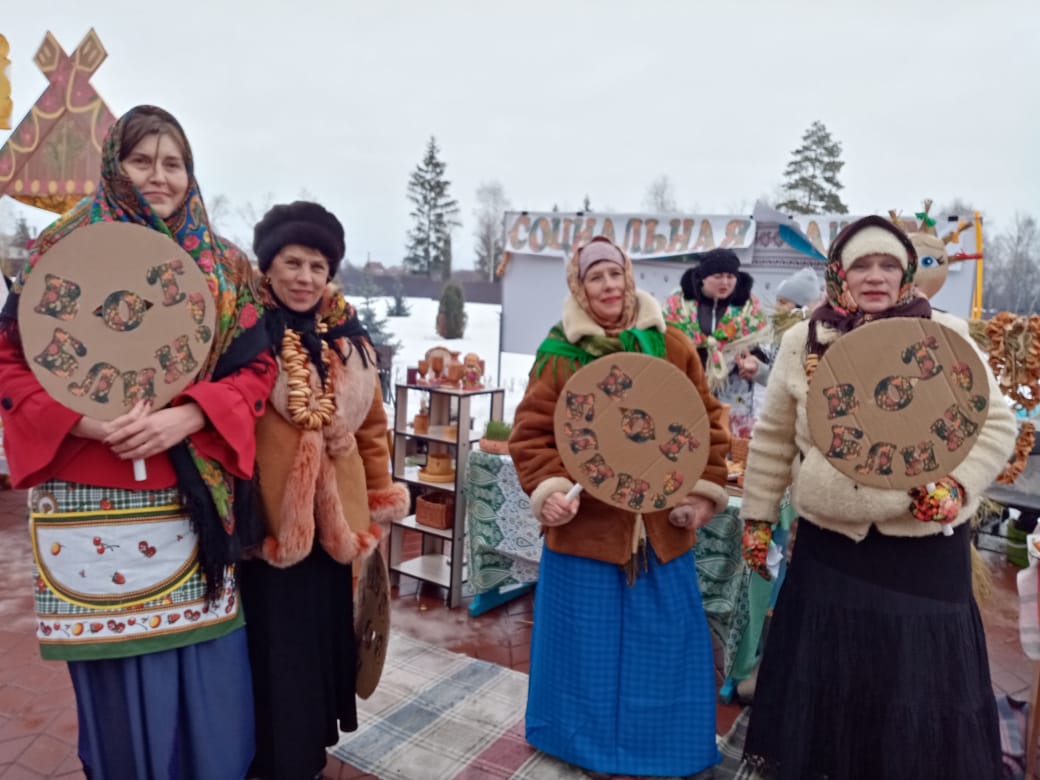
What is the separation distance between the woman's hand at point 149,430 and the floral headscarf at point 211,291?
0.28 feet

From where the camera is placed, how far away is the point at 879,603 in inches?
72.9

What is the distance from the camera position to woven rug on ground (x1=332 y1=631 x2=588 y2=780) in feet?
8.26

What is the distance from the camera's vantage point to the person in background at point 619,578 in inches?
89.6

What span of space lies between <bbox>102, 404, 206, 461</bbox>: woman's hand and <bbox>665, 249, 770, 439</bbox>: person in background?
2681 mm

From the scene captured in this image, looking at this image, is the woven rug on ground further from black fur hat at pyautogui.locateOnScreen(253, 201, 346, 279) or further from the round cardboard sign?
black fur hat at pyautogui.locateOnScreen(253, 201, 346, 279)

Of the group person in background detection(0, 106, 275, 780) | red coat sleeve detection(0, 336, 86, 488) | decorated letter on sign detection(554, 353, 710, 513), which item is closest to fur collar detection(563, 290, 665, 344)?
decorated letter on sign detection(554, 353, 710, 513)

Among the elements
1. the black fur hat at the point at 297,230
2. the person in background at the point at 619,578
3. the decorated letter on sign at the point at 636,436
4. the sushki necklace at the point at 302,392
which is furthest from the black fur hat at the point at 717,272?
the sushki necklace at the point at 302,392

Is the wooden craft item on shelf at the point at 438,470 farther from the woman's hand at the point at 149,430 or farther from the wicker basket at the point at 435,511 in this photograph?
the woman's hand at the point at 149,430

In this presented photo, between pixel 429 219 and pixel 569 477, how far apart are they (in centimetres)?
3203

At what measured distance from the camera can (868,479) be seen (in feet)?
5.44

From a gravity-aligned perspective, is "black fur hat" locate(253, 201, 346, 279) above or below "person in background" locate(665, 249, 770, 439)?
above

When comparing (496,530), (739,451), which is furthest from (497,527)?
(739,451)

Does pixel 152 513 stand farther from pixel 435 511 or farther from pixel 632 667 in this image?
pixel 435 511

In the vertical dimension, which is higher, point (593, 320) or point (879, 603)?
point (593, 320)
